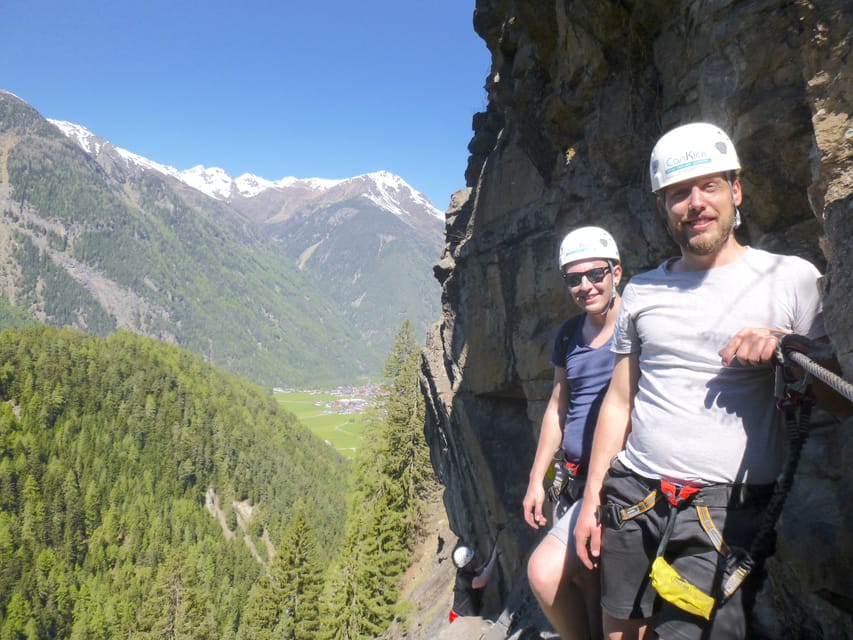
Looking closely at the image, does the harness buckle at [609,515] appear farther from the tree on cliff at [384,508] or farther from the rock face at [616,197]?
the tree on cliff at [384,508]

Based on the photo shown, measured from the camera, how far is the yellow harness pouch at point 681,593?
287 cm

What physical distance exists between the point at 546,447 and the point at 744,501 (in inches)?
84.6

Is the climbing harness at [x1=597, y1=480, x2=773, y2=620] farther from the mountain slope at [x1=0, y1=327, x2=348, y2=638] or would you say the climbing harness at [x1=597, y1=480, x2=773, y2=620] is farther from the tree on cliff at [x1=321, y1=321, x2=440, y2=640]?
the mountain slope at [x1=0, y1=327, x2=348, y2=638]

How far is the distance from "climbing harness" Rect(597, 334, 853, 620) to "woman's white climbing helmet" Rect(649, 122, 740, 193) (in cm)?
105

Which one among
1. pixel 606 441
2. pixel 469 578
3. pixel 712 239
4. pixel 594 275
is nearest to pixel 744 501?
pixel 606 441

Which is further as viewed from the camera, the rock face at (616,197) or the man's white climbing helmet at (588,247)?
the man's white climbing helmet at (588,247)

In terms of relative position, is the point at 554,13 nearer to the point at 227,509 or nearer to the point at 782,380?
the point at 782,380

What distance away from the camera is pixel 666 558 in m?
3.12

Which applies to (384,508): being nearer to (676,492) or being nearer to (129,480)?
(676,492)

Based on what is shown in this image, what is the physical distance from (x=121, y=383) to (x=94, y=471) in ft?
75.5

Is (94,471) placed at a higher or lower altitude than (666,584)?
lower

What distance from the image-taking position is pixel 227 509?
111938mm

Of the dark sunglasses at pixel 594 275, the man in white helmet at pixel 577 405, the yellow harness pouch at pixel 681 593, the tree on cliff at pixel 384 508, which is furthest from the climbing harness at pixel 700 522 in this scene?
the tree on cliff at pixel 384 508

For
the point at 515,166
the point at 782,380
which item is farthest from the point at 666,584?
the point at 515,166
